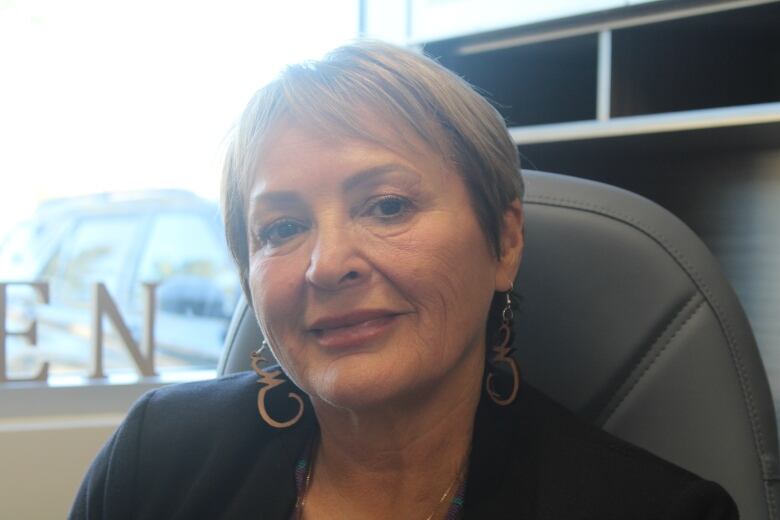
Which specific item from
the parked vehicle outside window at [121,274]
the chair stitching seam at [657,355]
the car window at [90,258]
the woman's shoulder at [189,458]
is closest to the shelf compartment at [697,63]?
the chair stitching seam at [657,355]

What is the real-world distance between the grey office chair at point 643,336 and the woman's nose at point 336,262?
0.94 feet

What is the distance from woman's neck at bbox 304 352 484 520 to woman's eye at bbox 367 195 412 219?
0.22 metres

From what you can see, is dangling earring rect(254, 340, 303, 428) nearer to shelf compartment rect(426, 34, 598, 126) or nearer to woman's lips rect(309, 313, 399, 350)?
woman's lips rect(309, 313, 399, 350)

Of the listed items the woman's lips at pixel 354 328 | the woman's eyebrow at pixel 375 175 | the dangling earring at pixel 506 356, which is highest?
the woman's eyebrow at pixel 375 175

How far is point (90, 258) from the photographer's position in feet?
6.49

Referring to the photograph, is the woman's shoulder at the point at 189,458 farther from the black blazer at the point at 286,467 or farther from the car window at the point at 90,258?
the car window at the point at 90,258

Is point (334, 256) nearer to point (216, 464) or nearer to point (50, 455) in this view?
point (216, 464)

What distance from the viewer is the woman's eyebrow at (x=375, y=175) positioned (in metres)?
0.90

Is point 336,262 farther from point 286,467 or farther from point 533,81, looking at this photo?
point 533,81

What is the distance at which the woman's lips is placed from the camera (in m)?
0.89

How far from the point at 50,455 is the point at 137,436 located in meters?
0.82

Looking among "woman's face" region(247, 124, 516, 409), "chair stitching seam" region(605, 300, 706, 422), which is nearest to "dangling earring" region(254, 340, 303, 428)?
"woman's face" region(247, 124, 516, 409)

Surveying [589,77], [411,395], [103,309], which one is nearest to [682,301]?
[411,395]

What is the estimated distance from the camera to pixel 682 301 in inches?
37.3
